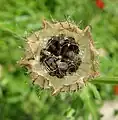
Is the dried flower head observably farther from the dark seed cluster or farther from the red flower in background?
the red flower in background

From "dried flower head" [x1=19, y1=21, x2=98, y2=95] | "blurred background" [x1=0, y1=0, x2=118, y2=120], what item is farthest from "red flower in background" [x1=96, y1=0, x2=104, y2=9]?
"dried flower head" [x1=19, y1=21, x2=98, y2=95]

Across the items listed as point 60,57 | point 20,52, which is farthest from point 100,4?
point 60,57

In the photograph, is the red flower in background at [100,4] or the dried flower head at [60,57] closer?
the dried flower head at [60,57]

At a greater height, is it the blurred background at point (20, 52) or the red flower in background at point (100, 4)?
the red flower in background at point (100, 4)

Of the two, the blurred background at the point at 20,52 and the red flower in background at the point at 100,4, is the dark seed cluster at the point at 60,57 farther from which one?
the red flower in background at the point at 100,4

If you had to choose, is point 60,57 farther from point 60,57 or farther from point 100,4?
point 100,4

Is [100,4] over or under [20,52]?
over

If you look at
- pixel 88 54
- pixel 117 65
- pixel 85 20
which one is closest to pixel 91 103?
pixel 117 65

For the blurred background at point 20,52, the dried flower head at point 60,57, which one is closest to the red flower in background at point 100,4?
the blurred background at point 20,52
